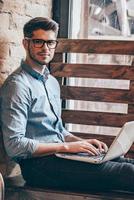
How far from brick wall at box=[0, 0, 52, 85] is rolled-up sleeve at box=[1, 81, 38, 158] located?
10.1 inches

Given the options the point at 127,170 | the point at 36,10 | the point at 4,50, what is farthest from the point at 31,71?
the point at 127,170

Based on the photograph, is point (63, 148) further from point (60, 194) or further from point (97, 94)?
point (97, 94)

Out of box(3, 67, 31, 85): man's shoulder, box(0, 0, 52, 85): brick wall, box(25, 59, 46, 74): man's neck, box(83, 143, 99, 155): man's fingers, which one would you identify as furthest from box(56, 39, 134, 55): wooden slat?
box(83, 143, 99, 155): man's fingers

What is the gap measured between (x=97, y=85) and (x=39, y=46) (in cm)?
76

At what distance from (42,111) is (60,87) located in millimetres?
617

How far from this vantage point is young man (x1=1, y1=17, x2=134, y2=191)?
1.93 m

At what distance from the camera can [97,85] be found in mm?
2775

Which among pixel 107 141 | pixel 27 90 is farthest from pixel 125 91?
pixel 27 90

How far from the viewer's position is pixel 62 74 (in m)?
2.70

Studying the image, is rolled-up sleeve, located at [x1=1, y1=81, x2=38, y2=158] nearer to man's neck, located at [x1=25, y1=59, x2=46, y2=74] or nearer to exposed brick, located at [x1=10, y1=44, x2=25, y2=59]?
man's neck, located at [x1=25, y1=59, x2=46, y2=74]

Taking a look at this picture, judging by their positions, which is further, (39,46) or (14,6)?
(14,6)

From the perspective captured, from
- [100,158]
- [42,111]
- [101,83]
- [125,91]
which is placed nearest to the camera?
[100,158]

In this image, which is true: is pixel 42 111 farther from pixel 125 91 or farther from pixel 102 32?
pixel 102 32

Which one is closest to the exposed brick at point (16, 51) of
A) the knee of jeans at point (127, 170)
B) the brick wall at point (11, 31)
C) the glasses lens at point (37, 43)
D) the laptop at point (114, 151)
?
the brick wall at point (11, 31)
